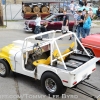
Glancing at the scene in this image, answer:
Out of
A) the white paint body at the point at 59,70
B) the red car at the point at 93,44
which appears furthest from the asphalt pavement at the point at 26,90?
the red car at the point at 93,44

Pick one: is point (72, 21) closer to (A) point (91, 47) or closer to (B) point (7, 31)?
(B) point (7, 31)

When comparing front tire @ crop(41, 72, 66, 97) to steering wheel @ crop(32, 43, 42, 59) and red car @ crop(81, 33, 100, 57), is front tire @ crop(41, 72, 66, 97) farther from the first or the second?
red car @ crop(81, 33, 100, 57)

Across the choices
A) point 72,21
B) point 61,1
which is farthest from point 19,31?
point 61,1

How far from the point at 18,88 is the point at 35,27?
8423 mm

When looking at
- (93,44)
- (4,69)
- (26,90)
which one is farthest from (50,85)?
(93,44)

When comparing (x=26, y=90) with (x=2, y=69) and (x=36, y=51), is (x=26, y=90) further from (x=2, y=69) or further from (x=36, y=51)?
(x=2, y=69)

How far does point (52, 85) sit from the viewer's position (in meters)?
5.89

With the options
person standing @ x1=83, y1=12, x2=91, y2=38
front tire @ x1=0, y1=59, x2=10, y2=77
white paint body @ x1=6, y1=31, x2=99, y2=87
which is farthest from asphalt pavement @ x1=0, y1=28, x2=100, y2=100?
person standing @ x1=83, y1=12, x2=91, y2=38

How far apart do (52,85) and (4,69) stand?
1880 mm

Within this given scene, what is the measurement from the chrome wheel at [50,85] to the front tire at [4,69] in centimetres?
157

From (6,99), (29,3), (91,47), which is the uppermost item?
(29,3)

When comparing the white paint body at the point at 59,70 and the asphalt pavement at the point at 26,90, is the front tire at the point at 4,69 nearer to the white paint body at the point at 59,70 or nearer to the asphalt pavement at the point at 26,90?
the asphalt pavement at the point at 26,90

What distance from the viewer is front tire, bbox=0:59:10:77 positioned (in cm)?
689

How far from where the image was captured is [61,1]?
1977 centimetres
